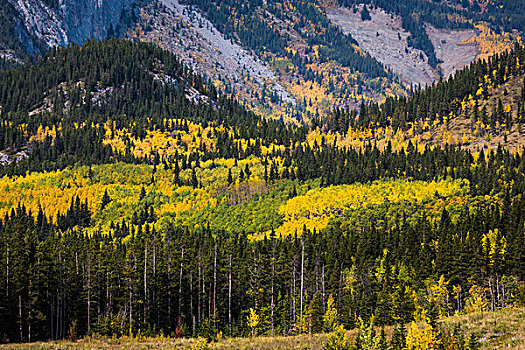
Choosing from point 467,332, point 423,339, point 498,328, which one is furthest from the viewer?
point 467,332

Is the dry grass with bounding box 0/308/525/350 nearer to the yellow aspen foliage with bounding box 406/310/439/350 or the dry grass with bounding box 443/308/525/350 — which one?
the dry grass with bounding box 443/308/525/350

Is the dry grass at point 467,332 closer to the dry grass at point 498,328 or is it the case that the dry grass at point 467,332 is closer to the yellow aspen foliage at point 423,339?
the dry grass at point 498,328

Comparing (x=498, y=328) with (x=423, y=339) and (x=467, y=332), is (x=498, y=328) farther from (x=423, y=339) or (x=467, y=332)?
(x=423, y=339)

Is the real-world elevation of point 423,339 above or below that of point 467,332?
above

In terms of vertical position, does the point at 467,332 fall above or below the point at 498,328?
below

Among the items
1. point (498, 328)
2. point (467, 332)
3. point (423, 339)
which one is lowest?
point (467, 332)

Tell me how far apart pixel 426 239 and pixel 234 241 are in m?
45.2

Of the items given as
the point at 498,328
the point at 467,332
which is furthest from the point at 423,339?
the point at 498,328

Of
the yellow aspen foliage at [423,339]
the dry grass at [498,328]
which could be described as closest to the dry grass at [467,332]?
the dry grass at [498,328]

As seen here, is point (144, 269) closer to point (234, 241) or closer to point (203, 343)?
point (234, 241)

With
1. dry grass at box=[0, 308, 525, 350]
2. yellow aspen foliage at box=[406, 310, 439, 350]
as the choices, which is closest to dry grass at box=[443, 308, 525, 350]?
dry grass at box=[0, 308, 525, 350]

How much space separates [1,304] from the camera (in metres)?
90.4

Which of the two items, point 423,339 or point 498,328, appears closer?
point 423,339

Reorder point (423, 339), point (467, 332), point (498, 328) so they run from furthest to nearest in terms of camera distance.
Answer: point (467, 332), point (498, 328), point (423, 339)
